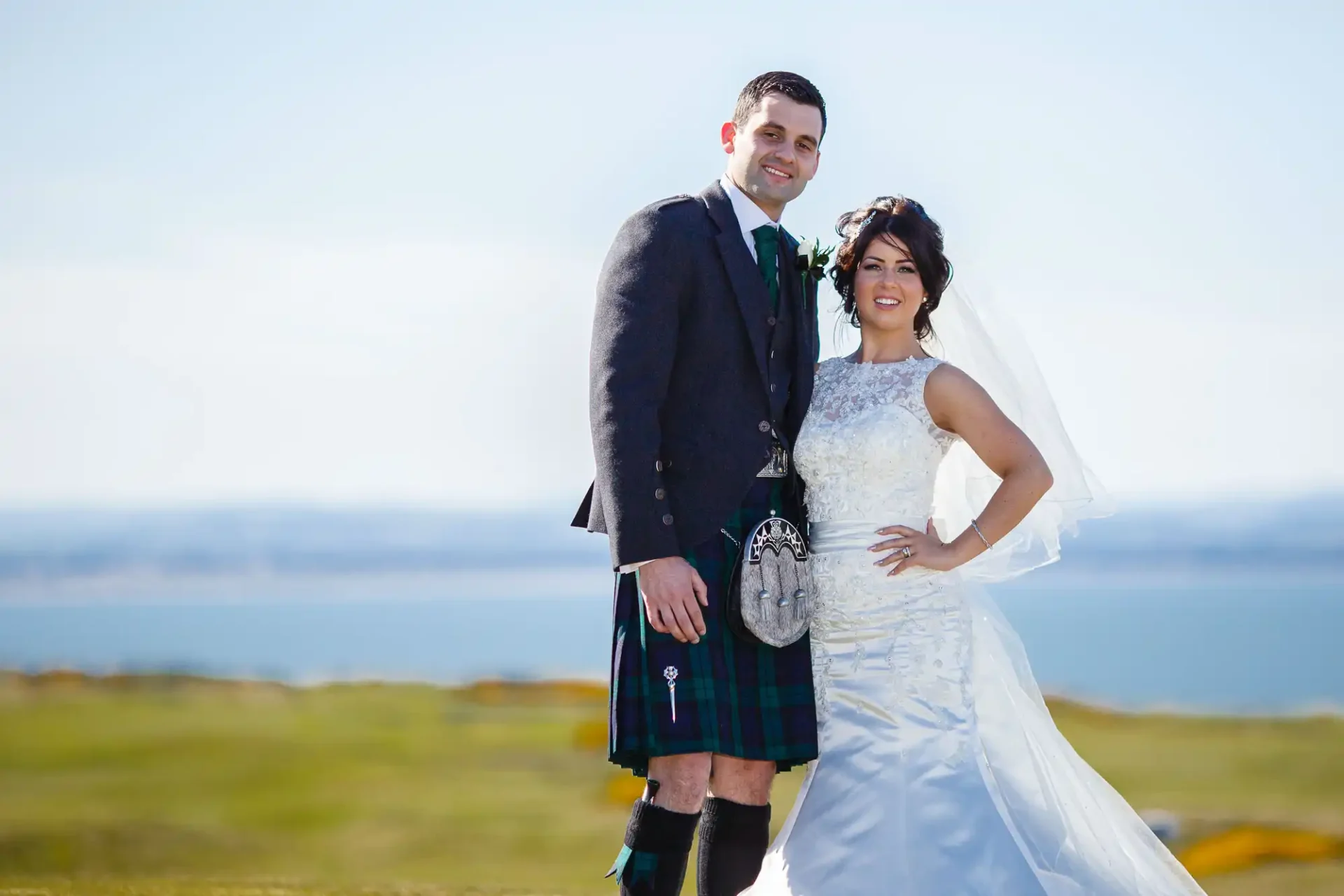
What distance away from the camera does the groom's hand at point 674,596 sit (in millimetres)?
2479

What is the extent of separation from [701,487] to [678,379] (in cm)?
23

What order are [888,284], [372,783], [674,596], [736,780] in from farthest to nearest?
1. [372,783]
2. [888,284]
3. [736,780]
4. [674,596]

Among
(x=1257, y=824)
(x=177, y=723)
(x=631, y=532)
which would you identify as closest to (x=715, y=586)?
(x=631, y=532)

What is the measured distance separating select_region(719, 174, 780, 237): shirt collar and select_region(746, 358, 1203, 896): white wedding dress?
1.27 ft

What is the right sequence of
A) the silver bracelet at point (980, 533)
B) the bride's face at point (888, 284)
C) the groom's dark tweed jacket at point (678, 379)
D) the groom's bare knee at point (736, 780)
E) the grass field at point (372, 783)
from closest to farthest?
the groom's dark tweed jacket at point (678, 379) → the groom's bare knee at point (736, 780) → the silver bracelet at point (980, 533) → the bride's face at point (888, 284) → the grass field at point (372, 783)

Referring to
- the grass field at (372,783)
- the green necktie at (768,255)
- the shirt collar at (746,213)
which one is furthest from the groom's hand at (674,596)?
the grass field at (372,783)

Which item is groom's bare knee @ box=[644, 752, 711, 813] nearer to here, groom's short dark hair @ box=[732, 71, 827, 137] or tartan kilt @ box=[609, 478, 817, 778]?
tartan kilt @ box=[609, 478, 817, 778]

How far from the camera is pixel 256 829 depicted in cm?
852

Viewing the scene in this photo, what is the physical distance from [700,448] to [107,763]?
11.1m

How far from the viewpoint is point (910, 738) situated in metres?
2.64

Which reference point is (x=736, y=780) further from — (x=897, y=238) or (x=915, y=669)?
(x=897, y=238)

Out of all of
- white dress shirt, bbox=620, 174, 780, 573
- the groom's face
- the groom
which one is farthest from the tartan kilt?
the groom's face

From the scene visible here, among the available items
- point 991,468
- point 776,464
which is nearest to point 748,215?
point 776,464

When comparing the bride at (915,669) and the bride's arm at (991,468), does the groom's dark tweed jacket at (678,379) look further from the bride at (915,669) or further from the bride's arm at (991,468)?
the bride's arm at (991,468)
